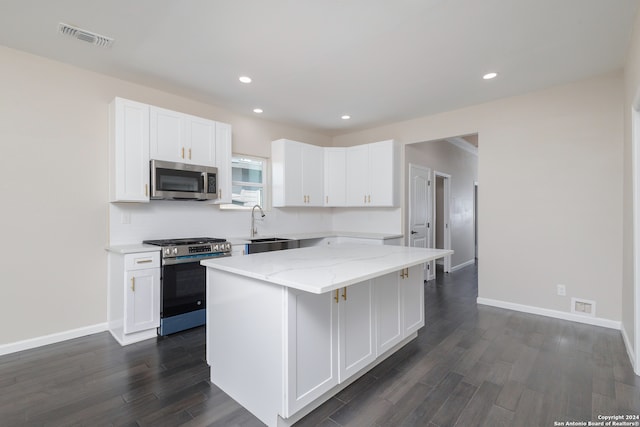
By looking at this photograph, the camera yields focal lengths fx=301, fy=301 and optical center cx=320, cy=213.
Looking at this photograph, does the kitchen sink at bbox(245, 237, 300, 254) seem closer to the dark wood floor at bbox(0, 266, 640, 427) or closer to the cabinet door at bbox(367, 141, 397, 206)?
the dark wood floor at bbox(0, 266, 640, 427)

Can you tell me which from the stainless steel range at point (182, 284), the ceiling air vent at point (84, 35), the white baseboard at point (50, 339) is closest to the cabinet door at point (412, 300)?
the stainless steel range at point (182, 284)

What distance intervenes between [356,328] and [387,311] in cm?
42

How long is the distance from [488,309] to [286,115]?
12.6ft

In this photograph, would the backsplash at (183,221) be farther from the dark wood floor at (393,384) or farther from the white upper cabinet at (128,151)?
the dark wood floor at (393,384)

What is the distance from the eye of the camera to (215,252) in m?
3.38

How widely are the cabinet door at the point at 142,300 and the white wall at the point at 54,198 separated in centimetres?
61

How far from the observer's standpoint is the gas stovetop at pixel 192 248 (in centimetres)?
303

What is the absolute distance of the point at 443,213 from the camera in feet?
21.3

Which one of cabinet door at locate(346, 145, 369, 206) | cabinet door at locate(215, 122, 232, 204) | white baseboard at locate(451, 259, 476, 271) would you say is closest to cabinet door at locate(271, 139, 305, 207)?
cabinet door at locate(346, 145, 369, 206)

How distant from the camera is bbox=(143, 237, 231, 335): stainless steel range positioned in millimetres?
3001

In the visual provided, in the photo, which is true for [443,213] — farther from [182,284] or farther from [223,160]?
[182,284]

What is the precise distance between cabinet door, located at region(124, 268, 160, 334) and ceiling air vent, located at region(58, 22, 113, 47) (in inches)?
79.4

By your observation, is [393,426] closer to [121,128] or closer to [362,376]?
[362,376]

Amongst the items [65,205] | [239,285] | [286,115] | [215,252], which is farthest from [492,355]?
[65,205]
